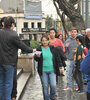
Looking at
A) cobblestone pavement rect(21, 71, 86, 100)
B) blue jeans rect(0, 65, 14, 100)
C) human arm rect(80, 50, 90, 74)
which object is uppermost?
→ human arm rect(80, 50, 90, 74)

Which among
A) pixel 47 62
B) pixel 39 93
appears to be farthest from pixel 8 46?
pixel 39 93

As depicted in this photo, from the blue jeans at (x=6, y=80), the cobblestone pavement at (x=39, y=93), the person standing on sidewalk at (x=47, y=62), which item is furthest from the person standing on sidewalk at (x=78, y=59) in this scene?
the blue jeans at (x=6, y=80)

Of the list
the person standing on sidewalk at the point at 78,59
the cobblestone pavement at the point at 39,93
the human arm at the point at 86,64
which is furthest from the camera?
the person standing on sidewalk at the point at 78,59

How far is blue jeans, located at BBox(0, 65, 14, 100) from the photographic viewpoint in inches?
239

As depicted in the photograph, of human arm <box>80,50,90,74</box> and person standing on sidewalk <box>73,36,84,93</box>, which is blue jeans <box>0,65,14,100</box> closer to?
human arm <box>80,50,90,74</box>

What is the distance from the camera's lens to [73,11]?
17.6m

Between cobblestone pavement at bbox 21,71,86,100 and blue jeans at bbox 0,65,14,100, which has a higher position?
blue jeans at bbox 0,65,14,100

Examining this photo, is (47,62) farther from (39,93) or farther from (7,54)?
(39,93)

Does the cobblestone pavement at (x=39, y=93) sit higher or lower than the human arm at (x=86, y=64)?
lower

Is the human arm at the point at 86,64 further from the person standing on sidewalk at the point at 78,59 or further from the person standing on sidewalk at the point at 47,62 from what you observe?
the person standing on sidewalk at the point at 78,59

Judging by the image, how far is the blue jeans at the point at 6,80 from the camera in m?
6.07

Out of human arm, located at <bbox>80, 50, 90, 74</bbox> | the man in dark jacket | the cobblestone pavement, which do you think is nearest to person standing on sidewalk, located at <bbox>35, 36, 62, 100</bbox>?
the man in dark jacket

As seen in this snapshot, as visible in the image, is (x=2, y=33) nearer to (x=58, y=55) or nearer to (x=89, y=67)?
(x=58, y=55)

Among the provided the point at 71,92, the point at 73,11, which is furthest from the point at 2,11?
the point at 71,92
